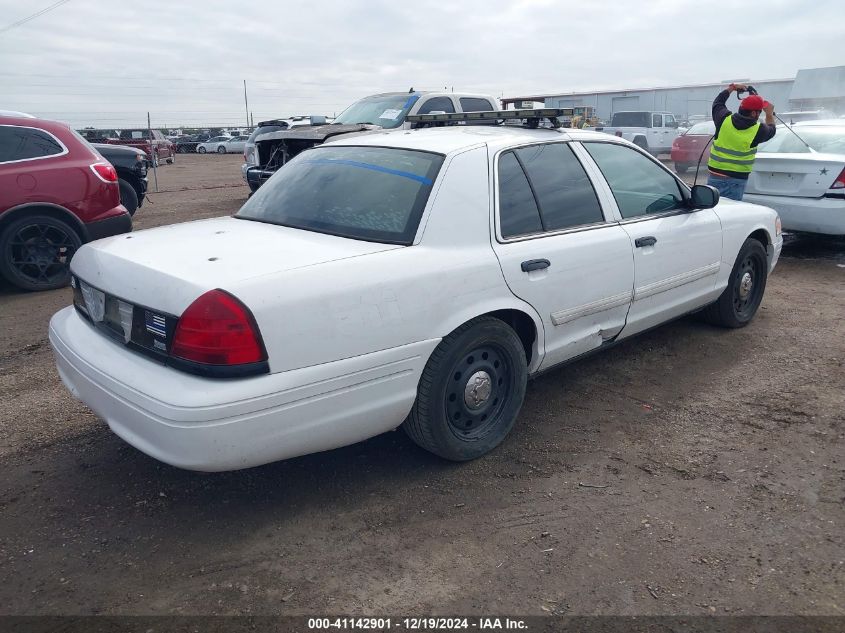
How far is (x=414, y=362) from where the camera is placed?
2998 mm

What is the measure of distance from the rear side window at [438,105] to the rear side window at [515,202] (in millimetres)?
6687

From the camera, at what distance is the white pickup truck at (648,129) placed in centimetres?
2261

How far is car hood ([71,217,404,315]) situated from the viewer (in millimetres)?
2668

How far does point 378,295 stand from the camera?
112 inches

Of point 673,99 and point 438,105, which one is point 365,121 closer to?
point 438,105

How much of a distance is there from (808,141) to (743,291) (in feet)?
13.4

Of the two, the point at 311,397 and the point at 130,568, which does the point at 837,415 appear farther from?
the point at 130,568

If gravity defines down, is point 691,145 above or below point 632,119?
below

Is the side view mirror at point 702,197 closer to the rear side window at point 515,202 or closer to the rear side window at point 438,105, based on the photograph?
the rear side window at point 515,202

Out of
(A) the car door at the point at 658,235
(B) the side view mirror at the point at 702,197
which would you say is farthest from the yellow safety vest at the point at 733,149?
(B) the side view mirror at the point at 702,197

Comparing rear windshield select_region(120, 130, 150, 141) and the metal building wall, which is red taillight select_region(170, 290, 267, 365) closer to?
the metal building wall

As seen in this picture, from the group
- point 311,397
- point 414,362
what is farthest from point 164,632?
point 414,362

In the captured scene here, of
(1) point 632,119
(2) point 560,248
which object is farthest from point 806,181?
(1) point 632,119

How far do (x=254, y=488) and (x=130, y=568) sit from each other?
67 centimetres
